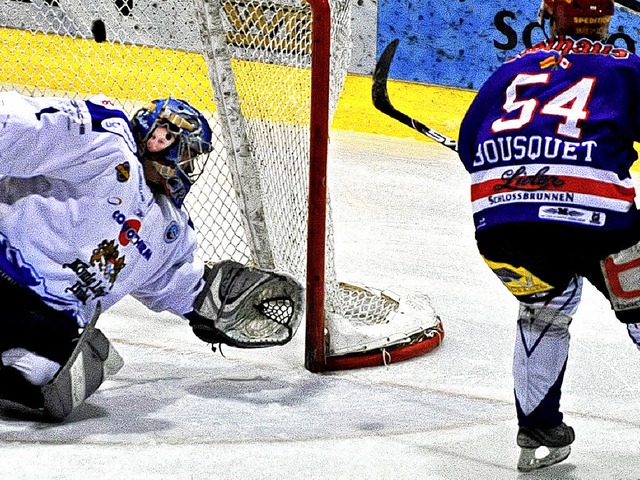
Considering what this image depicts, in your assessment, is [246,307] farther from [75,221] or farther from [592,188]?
[592,188]

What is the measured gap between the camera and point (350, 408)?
2.92 m

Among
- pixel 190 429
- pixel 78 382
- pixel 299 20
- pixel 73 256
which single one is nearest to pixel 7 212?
pixel 73 256

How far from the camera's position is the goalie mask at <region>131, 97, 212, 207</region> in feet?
9.00

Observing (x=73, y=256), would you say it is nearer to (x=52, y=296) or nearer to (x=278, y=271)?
(x=52, y=296)

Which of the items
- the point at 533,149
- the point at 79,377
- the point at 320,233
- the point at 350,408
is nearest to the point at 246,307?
the point at 320,233

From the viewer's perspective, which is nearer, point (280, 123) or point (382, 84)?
point (382, 84)

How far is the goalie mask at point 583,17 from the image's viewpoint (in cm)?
230

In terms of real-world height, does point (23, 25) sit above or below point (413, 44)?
above

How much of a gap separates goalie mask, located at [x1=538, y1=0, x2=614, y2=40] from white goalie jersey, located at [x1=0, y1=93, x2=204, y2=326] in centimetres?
96

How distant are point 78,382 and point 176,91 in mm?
1572

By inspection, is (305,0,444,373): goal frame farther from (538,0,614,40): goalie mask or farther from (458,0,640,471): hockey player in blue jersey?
(538,0,614,40): goalie mask

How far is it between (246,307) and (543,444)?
100 centimetres

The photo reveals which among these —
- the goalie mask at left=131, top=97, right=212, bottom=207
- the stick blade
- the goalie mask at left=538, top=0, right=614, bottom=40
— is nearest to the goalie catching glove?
the goalie mask at left=131, top=97, right=212, bottom=207

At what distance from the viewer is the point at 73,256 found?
2.72 metres
